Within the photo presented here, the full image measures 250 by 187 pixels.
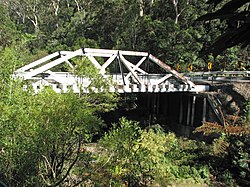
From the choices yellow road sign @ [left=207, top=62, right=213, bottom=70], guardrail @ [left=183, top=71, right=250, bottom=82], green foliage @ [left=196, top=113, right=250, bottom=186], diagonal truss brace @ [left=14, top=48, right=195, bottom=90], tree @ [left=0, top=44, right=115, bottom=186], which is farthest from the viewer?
yellow road sign @ [left=207, top=62, right=213, bottom=70]

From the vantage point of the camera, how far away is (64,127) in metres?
8.17

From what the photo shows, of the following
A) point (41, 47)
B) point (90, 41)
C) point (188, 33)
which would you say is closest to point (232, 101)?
point (188, 33)

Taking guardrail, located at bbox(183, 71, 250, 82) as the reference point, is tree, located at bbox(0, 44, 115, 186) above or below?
below

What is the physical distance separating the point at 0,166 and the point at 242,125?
1132 centimetres

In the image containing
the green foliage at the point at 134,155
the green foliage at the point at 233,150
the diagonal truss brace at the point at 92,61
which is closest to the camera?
the green foliage at the point at 134,155

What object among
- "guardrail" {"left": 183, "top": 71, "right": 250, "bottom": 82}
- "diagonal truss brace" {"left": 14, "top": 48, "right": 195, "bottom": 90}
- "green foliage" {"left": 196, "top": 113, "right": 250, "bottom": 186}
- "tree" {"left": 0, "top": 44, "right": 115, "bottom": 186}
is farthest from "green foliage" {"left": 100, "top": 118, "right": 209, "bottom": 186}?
"guardrail" {"left": 183, "top": 71, "right": 250, "bottom": 82}

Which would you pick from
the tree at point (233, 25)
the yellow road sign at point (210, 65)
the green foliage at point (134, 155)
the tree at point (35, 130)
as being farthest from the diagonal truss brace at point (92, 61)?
the tree at point (233, 25)

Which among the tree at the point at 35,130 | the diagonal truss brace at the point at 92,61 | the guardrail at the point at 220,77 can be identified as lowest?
the tree at the point at 35,130

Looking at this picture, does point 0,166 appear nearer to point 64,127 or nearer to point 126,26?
point 64,127

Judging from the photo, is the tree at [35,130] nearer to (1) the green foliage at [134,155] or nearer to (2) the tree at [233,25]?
A: (1) the green foliage at [134,155]

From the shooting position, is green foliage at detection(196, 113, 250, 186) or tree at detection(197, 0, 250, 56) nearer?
tree at detection(197, 0, 250, 56)

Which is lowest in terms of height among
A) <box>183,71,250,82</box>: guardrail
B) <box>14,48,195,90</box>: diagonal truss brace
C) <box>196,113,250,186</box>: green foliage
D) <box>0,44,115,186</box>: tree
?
<box>196,113,250,186</box>: green foliage

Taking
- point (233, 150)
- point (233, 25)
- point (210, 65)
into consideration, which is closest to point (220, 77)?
point (210, 65)

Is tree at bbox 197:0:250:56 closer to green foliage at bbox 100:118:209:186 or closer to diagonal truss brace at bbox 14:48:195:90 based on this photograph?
green foliage at bbox 100:118:209:186
